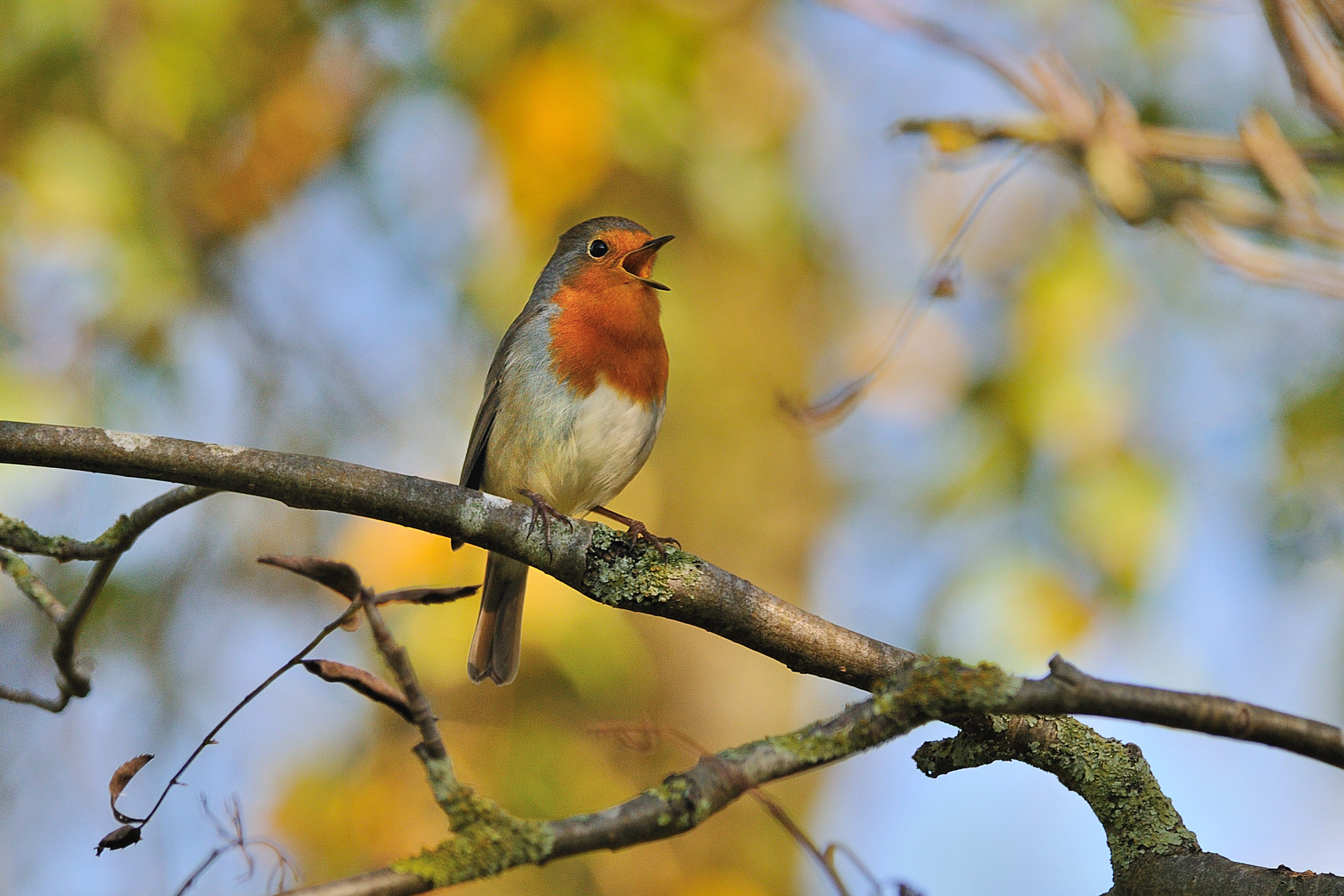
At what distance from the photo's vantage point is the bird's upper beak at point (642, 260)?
4492 mm

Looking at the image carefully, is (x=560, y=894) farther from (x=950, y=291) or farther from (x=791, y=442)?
(x=950, y=291)

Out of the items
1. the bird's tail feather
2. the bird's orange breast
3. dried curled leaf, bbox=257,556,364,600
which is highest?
the bird's orange breast

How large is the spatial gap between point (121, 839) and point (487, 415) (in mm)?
2832

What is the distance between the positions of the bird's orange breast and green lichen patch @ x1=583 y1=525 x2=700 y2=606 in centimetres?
161

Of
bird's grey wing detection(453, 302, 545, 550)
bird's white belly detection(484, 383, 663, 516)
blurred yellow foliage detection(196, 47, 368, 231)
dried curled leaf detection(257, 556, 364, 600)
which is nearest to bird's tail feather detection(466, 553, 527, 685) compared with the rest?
bird's grey wing detection(453, 302, 545, 550)

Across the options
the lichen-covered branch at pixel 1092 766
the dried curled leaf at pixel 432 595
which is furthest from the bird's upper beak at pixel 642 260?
the dried curled leaf at pixel 432 595

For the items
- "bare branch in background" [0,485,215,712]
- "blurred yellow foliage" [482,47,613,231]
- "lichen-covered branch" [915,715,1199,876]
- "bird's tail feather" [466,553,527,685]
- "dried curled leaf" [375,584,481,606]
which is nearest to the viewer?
"dried curled leaf" [375,584,481,606]

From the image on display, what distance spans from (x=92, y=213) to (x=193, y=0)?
3.12 feet

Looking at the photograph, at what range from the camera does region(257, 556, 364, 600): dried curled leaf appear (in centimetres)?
149

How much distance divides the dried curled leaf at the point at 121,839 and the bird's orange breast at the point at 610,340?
2573mm

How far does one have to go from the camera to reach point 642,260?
4.69 metres

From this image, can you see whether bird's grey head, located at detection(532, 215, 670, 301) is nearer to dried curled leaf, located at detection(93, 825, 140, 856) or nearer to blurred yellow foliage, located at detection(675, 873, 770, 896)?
blurred yellow foliage, located at detection(675, 873, 770, 896)

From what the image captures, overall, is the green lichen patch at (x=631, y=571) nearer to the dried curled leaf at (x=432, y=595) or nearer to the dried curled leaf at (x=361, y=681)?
the dried curled leaf at (x=432, y=595)

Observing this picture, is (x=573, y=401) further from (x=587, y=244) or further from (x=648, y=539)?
(x=648, y=539)
